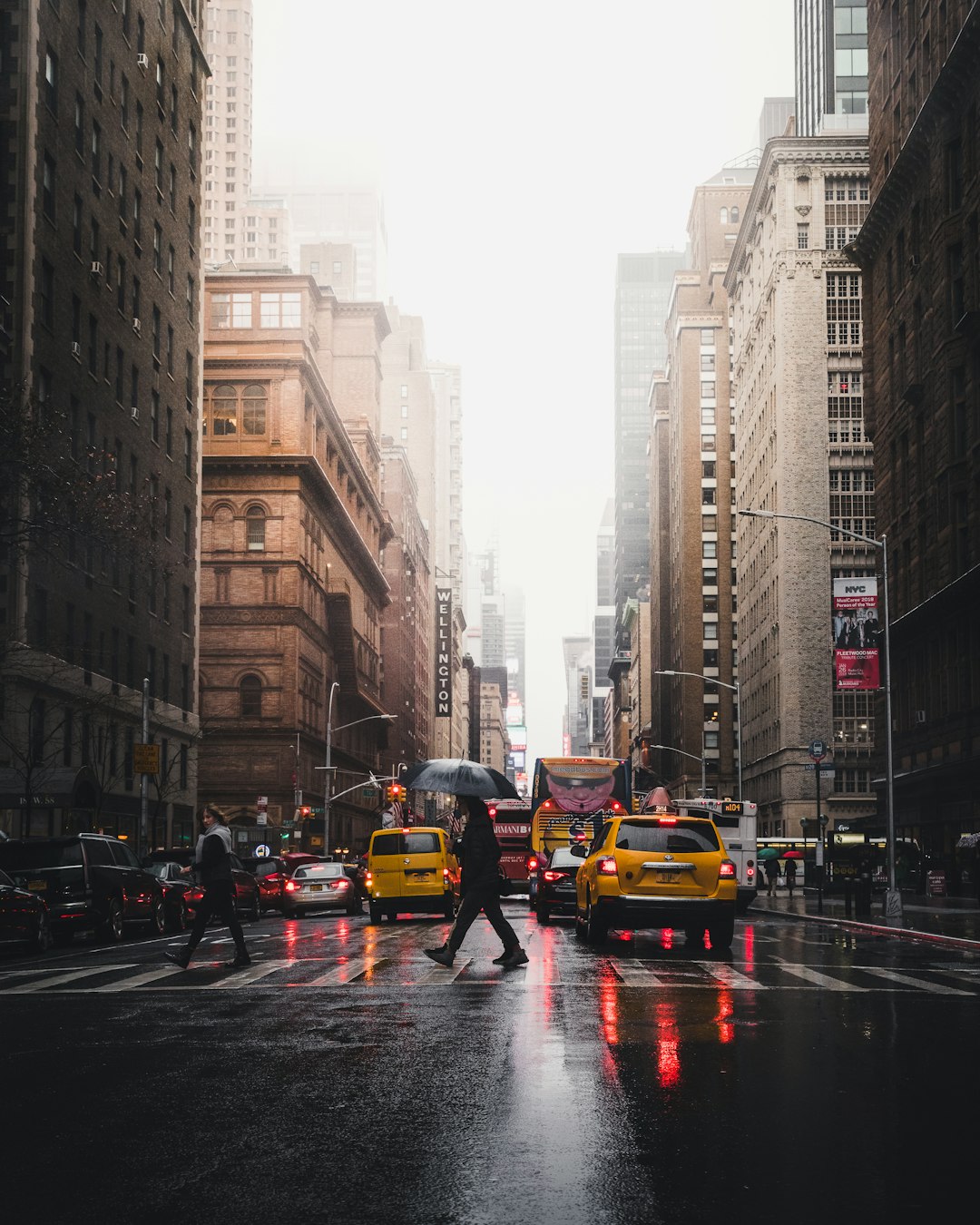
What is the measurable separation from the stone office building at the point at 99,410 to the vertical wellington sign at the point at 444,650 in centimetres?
11814

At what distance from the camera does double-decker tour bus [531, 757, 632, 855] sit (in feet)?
130

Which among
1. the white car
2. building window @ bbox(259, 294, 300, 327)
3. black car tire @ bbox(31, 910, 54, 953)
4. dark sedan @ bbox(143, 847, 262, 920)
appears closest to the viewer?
black car tire @ bbox(31, 910, 54, 953)

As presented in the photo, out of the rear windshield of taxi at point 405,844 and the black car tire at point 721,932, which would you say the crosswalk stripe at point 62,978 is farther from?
the rear windshield of taxi at point 405,844

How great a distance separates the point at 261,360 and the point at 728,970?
64.5m

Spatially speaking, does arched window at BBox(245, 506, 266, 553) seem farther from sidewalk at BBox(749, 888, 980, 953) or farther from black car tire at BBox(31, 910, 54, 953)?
black car tire at BBox(31, 910, 54, 953)

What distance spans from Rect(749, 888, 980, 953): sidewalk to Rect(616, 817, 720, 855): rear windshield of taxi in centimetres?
543

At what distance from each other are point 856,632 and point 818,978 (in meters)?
23.9

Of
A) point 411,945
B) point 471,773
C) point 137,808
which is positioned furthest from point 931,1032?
point 137,808

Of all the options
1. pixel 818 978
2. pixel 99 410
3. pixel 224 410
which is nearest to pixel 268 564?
pixel 224 410

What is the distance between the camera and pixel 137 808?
53969 mm

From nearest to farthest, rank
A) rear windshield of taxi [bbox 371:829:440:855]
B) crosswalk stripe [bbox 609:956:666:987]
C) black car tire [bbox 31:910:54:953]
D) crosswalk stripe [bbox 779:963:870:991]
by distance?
crosswalk stripe [bbox 779:963:870:991]
crosswalk stripe [bbox 609:956:666:987]
black car tire [bbox 31:910:54:953]
rear windshield of taxi [bbox 371:829:440:855]

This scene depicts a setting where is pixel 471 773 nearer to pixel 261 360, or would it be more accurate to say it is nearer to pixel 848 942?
pixel 848 942

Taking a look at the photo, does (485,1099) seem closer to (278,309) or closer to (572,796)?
(572,796)

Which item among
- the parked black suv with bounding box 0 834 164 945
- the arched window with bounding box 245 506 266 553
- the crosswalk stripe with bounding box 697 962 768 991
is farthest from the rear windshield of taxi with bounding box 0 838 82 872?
the arched window with bounding box 245 506 266 553
